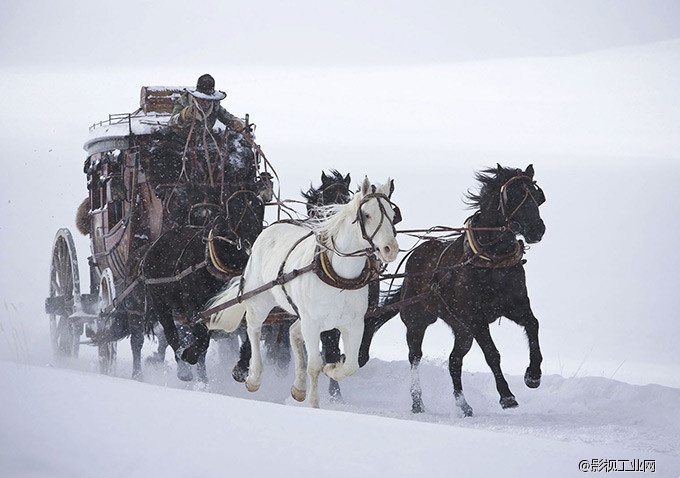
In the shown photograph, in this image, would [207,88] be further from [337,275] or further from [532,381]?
[532,381]

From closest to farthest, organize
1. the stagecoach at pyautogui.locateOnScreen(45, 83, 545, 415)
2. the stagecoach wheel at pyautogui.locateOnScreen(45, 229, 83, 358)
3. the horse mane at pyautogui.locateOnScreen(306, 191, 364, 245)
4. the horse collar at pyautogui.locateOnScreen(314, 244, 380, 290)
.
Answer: the horse mane at pyautogui.locateOnScreen(306, 191, 364, 245) < the horse collar at pyautogui.locateOnScreen(314, 244, 380, 290) < the stagecoach at pyautogui.locateOnScreen(45, 83, 545, 415) < the stagecoach wheel at pyautogui.locateOnScreen(45, 229, 83, 358)

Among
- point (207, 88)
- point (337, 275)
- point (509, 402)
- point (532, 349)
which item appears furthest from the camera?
point (207, 88)

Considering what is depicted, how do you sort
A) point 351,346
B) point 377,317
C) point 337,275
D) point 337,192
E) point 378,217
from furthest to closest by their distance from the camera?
point 337,192
point 377,317
point 351,346
point 337,275
point 378,217

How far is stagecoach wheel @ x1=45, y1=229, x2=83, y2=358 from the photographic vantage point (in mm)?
12656

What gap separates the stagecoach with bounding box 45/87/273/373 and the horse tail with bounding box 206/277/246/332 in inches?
12.5

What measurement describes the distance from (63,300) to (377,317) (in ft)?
15.1

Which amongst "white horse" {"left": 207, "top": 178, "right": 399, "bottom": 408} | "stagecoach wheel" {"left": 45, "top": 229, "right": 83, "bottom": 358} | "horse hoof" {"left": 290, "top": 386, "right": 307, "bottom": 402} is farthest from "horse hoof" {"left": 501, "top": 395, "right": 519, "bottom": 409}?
"stagecoach wheel" {"left": 45, "top": 229, "right": 83, "bottom": 358}

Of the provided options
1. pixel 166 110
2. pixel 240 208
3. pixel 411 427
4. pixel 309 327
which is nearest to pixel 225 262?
pixel 240 208

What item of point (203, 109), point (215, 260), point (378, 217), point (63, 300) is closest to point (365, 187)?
point (378, 217)

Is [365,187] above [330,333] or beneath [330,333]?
above

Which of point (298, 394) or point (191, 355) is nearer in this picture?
point (298, 394)

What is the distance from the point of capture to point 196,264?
970cm

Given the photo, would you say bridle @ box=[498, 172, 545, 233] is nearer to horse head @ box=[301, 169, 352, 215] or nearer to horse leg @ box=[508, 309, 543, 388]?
horse leg @ box=[508, 309, 543, 388]

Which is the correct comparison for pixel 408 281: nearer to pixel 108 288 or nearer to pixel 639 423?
pixel 639 423
